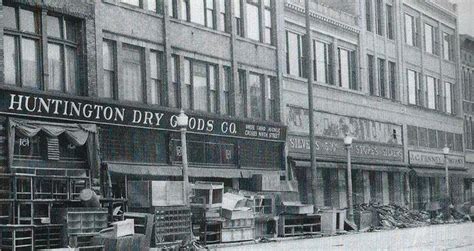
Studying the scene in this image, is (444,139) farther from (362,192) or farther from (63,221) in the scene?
(63,221)

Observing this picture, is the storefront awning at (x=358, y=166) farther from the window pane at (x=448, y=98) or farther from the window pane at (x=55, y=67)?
the window pane at (x=55, y=67)

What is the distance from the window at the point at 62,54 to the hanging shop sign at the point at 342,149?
589 inches

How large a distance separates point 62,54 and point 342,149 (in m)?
21.5

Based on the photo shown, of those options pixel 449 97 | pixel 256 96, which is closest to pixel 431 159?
pixel 449 97

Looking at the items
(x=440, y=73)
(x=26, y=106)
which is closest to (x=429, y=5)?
(x=440, y=73)

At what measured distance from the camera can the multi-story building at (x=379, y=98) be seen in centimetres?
4288

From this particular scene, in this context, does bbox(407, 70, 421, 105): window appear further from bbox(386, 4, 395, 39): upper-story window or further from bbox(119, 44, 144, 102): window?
bbox(119, 44, 144, 102): window

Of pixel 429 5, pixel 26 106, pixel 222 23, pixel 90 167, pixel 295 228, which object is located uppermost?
pixel 429 5

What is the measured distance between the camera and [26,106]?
25453 millimetres

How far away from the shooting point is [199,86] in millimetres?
35062

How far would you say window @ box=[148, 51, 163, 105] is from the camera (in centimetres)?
3234

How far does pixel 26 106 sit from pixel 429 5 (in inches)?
1540

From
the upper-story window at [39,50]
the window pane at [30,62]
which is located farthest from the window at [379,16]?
the window pane at [30,62]

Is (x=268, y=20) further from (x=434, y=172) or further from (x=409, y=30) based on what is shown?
(x=434, y=172)
